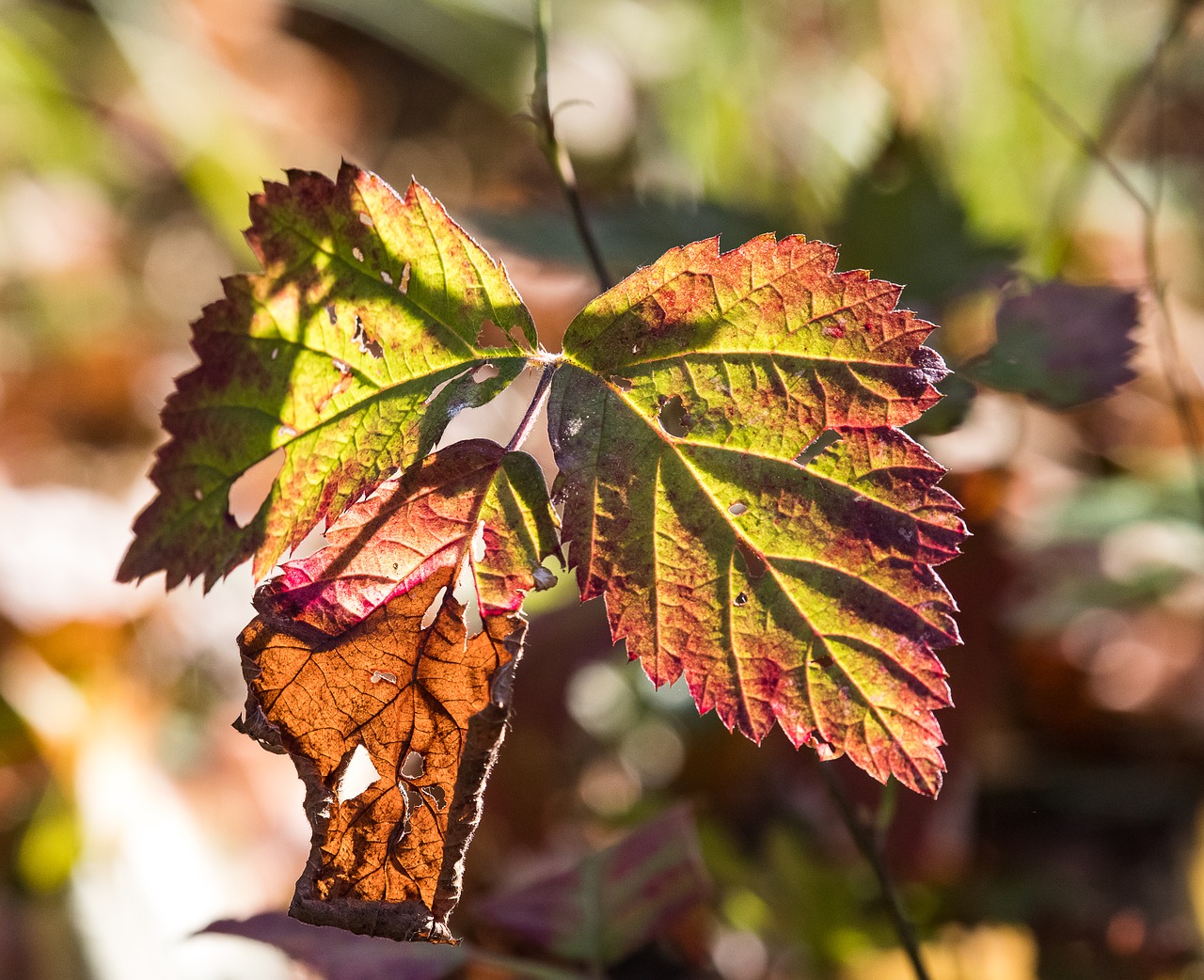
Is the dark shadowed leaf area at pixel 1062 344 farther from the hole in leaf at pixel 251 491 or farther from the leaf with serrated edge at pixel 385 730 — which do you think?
the hole in leaf at pixel 251 491

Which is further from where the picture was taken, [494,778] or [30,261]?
[30,261]

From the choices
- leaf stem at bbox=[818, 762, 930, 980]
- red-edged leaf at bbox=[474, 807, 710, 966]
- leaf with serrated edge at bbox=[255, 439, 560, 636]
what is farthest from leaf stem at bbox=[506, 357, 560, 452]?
red-edged leaf at bbox=[474, 807, 710, 966]

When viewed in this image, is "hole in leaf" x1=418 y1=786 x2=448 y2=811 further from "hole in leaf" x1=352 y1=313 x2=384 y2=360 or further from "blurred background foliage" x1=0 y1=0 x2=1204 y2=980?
"blurred background foliage" x1=0 y1=0 x2=1204 y2=980

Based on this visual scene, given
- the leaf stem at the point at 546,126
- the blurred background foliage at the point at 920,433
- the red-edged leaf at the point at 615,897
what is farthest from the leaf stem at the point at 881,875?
the leaf stem at the point at 546,126

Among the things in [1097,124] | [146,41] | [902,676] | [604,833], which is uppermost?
[146,41]

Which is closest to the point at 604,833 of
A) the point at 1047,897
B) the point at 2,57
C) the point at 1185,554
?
the point at 1047,897

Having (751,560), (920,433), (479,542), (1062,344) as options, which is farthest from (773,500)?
(1062,344)

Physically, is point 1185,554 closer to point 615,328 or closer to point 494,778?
point 494,778
